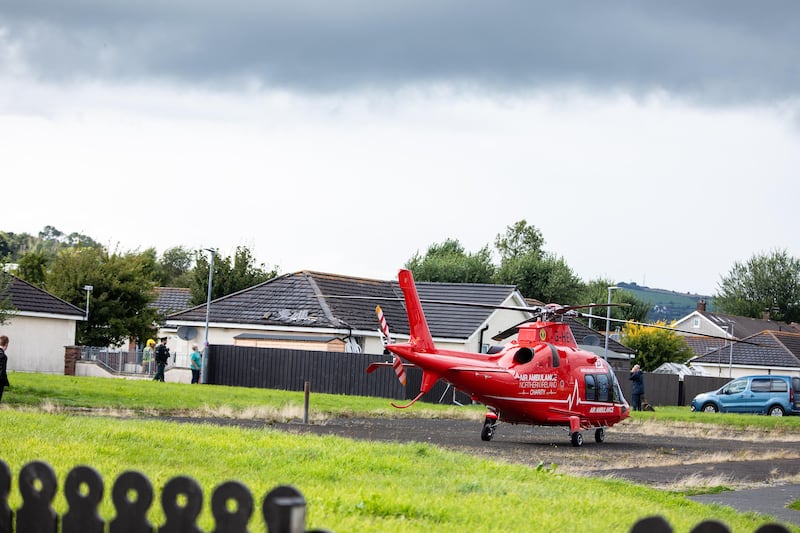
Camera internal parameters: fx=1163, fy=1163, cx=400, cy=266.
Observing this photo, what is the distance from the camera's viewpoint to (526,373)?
25.1 metres

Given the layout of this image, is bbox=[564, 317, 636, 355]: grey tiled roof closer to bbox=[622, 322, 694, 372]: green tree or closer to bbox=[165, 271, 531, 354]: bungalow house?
bbox=[165, 271, 531, 354]: bungalow house

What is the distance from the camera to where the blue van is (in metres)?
47.4

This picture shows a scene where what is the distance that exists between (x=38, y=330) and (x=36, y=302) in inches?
49.0

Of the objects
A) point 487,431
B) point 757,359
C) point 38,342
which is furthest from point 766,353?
point 487,431

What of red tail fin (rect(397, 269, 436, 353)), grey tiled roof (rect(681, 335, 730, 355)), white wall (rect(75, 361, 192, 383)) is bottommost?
white wall (rect(75, 361, 192, 383))

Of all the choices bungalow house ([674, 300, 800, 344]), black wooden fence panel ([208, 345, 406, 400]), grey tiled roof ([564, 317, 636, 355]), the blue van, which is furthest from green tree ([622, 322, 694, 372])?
black wooden fence panel ([208, 345, 406, 400])

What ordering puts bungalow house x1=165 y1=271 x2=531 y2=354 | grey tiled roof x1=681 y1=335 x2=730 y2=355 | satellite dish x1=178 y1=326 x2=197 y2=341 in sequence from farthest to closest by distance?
grey tiled roof x1=681 y1=335 x2=730 y2=355 < satellite dish x1=178 y1=326 x2=197 y2=341 < bungalow house x1=165 y1=271 x2=531 y2=354

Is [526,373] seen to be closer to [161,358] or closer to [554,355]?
[554,355]

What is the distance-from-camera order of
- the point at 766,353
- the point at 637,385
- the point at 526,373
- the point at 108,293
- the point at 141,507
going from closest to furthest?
the point at 141,507 < the point at 526,373 < the point at 637,385 < the point at 108,293 < the point at 766,353

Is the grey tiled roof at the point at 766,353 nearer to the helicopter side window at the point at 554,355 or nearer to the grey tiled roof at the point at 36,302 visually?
the grey tiled roof at the point at 36,302

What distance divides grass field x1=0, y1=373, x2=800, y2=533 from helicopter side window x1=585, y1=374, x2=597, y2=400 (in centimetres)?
1052

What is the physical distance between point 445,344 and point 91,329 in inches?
769

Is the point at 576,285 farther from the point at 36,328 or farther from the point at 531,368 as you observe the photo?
the point at 531,368

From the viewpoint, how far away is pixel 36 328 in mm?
51344
